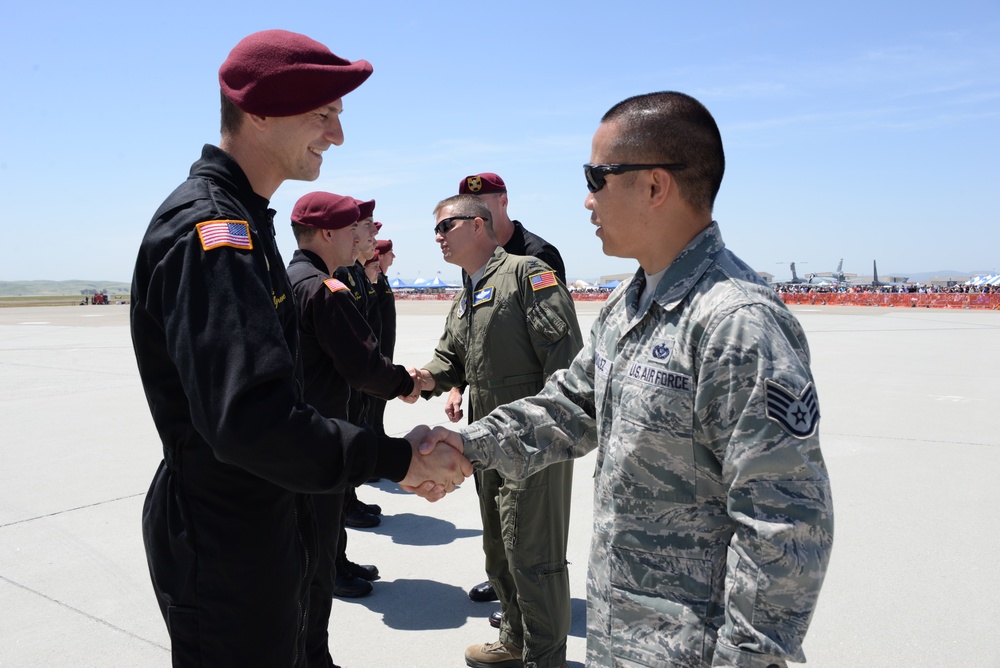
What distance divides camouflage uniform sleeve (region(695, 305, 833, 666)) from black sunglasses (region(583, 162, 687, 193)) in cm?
49

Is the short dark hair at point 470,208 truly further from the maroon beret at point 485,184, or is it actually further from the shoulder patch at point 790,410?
the shoulder patch at point 790,410

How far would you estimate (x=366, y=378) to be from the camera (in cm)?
358

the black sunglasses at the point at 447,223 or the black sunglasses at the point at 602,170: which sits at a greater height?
the black sunglasses at the point at 447,223

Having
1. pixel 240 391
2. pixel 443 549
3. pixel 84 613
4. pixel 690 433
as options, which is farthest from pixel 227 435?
pixel 443 549

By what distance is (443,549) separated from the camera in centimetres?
479

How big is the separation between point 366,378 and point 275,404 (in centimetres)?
197

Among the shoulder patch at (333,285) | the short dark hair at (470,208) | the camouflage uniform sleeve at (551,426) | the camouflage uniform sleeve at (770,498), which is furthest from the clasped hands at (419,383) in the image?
the camouflage uniform sleeve at (770,498)

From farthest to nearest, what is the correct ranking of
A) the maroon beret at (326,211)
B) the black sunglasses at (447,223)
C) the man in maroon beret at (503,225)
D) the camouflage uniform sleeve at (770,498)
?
the man in maroon beret at (503,225) < the black sunglasses at (447,223) < the maroon beret at (326,211) < the camouflage uniform sleeve at (770,498)

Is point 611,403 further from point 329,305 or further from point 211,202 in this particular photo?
point 329,305

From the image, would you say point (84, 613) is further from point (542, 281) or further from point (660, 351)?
point (660, 351)

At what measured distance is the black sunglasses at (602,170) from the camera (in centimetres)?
179

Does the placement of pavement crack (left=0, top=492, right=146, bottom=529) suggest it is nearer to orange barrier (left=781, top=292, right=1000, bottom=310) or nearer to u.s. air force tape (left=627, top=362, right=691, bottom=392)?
u.s. air force tape (left=627, top=362, right=691, bottom=392)

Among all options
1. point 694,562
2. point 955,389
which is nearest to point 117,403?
point 694,562

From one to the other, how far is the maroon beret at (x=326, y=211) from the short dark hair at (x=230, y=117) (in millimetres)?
1808
